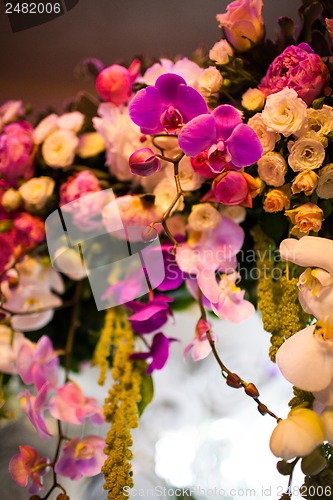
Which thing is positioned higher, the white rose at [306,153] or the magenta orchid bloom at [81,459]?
the white rose at [306,153]

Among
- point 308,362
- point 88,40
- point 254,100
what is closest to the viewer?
point 308,362

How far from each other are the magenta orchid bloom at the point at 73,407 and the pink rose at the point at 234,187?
14.2 inches

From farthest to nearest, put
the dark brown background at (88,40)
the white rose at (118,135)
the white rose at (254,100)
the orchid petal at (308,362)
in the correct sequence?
the dark brown background at (88,40)
the white rose at (118,135)
the white rose at (254,100)
the orchid petal at (308,362)

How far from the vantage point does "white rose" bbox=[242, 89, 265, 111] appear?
692 millimetres

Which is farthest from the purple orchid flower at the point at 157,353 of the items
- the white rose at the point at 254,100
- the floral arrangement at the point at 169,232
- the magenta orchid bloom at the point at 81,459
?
the white rose at the point at 254,100

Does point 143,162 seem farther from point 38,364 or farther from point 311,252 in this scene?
point 38,364

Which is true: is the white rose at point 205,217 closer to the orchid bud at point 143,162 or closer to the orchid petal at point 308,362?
the orchid bud at point 143,162

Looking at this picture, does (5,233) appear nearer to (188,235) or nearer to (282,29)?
(188,235)

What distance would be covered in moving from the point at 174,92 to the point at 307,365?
345 millimetres

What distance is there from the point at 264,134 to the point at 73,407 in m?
0.46

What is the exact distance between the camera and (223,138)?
633 millimetres

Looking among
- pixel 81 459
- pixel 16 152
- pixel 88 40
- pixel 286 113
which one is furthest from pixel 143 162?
pixel 88 40

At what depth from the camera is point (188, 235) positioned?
31.1 inches

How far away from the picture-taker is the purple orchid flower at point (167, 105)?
2.09ft
